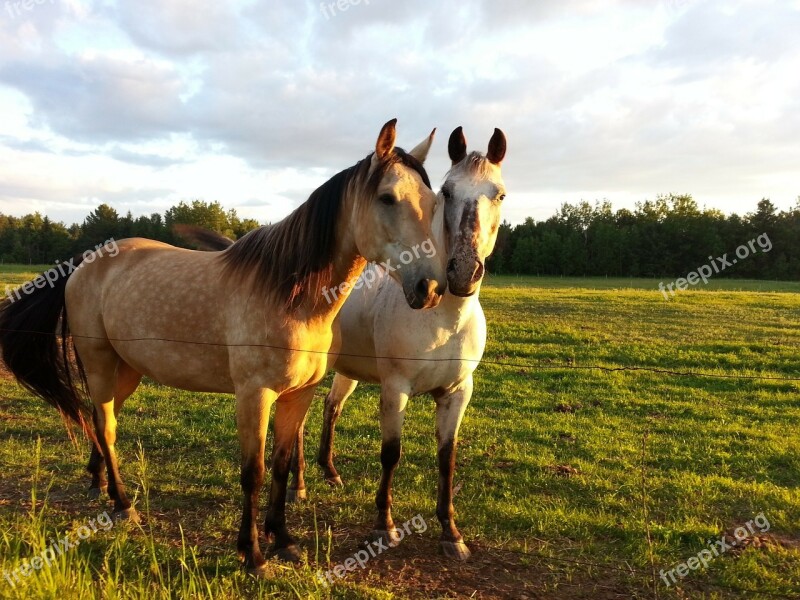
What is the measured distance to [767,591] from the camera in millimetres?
2973

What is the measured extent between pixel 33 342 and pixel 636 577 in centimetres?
475

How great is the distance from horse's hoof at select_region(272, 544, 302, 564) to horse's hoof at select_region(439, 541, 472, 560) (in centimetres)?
95

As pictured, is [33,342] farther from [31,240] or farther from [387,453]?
→ [31,240]

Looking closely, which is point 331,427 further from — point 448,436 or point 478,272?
point 478,272

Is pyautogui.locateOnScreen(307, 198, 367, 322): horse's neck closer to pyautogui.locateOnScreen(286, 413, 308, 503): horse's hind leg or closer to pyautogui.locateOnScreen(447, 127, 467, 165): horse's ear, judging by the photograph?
pyautogui.locateOnScreen(447, 127, 467, 165): horse's ear

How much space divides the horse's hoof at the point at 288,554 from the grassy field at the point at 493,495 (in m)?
0.10

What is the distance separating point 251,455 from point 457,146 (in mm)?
2376

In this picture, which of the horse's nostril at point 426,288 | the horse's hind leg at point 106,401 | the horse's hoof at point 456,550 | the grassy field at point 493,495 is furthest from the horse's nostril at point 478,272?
the horse's hind leg at point 106,401

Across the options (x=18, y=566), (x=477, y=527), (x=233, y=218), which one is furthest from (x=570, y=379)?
(x=233, y=218)

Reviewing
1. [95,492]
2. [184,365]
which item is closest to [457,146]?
[184,365]

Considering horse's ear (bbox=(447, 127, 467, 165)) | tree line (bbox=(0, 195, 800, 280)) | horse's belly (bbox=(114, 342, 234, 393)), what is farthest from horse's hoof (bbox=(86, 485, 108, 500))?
tree line (bbox=(0, 195, 800, 280))

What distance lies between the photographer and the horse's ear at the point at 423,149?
10.3ft

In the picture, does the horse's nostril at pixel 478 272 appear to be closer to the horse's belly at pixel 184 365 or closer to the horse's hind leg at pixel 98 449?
the horse's belly at pixel 184 365

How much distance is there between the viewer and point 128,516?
12.1 ft
